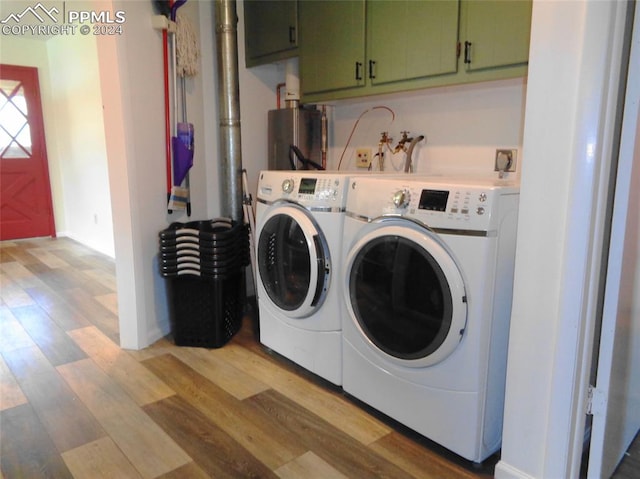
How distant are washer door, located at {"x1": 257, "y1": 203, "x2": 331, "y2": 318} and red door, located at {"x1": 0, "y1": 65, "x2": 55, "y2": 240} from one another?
433 centimetres

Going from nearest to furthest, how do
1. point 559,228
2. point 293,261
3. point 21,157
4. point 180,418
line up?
point 559,228, point 180,418, point 293,261, point 21,157

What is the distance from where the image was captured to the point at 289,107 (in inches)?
115

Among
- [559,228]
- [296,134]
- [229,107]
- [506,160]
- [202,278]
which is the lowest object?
[202,278]

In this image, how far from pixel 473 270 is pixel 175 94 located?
1.97 metres

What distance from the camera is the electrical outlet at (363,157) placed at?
2.74 m

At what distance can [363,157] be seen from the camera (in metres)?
2.77

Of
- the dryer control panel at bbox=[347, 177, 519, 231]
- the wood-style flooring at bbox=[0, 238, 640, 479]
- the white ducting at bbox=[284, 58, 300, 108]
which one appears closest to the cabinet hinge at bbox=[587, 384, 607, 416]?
the wood-style flooring at bbox=[0, 238, 640, 479]

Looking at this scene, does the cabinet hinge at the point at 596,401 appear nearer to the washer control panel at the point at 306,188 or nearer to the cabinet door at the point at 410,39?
the washer control panel at the point at 306,188

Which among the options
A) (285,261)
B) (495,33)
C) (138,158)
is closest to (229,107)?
(138,158)

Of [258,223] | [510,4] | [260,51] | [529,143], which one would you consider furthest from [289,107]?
[529,143]

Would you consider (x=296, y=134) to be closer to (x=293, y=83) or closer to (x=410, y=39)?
(x=293, y=83)

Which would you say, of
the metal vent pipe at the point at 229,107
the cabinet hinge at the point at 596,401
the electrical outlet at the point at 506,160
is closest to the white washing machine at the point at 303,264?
the metal vent pipe at the point at 229,107

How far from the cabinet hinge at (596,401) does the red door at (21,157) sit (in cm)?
578

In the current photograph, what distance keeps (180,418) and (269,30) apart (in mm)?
2284
